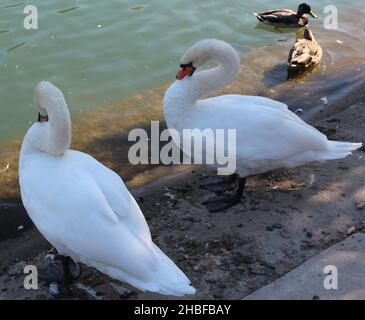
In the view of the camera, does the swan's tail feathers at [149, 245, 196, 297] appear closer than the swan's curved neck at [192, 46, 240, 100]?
Yes

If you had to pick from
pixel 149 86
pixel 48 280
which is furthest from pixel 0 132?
pixel 48 280

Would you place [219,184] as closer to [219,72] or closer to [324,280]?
[219,72]

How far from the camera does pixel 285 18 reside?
9.80m

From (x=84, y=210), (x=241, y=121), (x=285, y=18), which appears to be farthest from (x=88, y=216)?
(x=285, y=18)

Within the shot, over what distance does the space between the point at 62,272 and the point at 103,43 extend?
5.28 m

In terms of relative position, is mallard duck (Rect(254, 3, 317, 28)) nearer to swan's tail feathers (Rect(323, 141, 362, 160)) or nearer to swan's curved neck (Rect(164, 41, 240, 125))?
swan's curved neck (Rect(164, 41, 240, 125))

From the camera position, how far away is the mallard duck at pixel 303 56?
8.09 meters

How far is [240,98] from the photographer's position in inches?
197

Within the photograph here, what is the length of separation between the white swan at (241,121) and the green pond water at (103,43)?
8.42ft

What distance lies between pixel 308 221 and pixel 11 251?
2.41 m

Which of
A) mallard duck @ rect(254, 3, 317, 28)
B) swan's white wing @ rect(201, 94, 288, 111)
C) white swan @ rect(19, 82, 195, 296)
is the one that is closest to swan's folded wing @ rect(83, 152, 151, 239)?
white swan @ rect(19, 82, 195, 296)

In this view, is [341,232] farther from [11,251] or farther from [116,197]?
[11,251]

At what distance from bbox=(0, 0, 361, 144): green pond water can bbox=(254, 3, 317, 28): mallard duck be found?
20cm

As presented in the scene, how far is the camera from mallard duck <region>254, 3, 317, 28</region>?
9586mm
